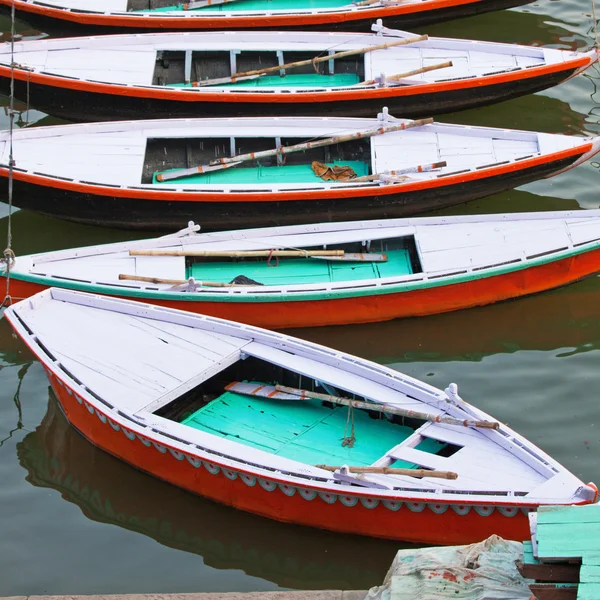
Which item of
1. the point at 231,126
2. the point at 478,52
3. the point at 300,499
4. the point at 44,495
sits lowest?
the point at 44,495

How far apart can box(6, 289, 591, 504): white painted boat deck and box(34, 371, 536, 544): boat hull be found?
17cm

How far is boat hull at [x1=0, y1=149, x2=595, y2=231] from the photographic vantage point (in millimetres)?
13539

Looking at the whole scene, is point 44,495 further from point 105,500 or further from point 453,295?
point 453,295

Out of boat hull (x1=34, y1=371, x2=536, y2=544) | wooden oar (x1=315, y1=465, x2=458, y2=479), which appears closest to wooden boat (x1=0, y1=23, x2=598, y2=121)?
boat hull (x1=34, y1=371, x2=536, y2=544)

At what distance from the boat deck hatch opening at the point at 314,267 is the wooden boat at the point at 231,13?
227 inches

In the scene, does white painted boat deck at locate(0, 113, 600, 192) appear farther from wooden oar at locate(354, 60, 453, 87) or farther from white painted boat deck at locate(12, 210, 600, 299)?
wooden oar at locate(354, 60, 453, 87)

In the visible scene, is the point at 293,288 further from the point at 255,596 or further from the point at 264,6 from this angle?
the point at 264,6

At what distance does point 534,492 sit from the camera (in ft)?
29.8

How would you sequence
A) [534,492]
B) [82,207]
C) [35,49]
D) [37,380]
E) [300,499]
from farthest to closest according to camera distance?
[35,49] → [82,207] → [37,380] → [300,499] → [534,492]

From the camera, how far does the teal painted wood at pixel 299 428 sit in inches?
404

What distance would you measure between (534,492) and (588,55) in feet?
30.3

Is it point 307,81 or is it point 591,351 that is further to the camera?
point 307,81

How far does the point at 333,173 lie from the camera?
1430cm

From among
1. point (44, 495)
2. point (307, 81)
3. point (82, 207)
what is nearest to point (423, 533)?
point (44, 495)
